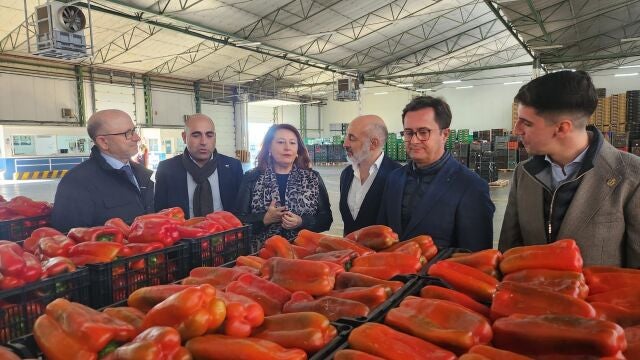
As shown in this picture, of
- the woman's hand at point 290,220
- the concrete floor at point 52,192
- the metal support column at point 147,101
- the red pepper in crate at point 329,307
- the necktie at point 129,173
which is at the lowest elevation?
the concrete floor at point 52,192

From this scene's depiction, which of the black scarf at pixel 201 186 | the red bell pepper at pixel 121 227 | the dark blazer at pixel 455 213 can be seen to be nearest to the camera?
the red bell pepper at pixel 121 227

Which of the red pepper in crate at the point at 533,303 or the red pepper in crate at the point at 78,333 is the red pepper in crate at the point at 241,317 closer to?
the red pepper in crate at the point at 78,333

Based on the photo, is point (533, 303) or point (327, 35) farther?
point (327, 35)

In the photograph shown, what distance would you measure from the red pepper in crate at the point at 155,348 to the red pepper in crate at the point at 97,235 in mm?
1190

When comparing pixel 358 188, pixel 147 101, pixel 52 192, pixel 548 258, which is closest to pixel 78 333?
pixel 548 258

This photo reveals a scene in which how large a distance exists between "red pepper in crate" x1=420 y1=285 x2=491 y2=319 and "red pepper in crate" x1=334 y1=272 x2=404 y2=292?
0.32 feet

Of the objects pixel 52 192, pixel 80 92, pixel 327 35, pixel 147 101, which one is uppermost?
pixel 327 35

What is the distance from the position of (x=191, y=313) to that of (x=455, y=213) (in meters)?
1.96

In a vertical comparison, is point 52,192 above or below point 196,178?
below

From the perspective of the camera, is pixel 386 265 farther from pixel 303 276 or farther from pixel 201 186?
pixel 201 186

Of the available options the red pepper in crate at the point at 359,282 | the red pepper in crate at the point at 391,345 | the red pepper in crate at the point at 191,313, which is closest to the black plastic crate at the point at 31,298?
the red pepper in crate at the point at 191,313

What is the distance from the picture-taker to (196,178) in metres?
3.69

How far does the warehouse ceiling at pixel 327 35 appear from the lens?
13102mm

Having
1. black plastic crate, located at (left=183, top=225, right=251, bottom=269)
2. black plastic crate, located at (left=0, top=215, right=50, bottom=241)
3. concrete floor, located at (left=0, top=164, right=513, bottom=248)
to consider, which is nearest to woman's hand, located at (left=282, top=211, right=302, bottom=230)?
black plastic crate, located at (left=183, top=225, right=251, bottom=269)
